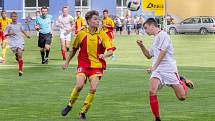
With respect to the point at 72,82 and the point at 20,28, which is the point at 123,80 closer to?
the point at 72,82

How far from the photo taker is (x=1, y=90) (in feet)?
60.0

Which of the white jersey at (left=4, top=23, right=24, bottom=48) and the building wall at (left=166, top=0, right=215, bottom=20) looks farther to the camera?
the building wall at (left=166, top=0, right=215, bottom=20)

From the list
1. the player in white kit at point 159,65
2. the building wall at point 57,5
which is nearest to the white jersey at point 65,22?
the player in white kit at point 159,65

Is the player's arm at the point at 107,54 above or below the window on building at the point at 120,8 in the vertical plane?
below

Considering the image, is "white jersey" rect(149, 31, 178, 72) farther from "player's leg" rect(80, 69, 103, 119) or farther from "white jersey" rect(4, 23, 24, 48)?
"white jersey" rect(4, 23, 24, 48)

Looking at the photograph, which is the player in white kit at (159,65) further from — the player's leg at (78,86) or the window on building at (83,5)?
the window on building at (83,5)

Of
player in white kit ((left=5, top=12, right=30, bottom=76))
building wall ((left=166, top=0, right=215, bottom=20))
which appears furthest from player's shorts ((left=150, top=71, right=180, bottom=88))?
building wall ((left=166, top=0, right=215, bottom=20))

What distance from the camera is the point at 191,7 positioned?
81.8m

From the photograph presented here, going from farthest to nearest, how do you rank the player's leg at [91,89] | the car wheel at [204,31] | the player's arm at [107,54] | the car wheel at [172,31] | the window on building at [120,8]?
the window on building at [120,8] < the car wheel at [172,31] < the car wheel at [204,31] < the player's arm at [107,54] < the player's leg at [91,89]

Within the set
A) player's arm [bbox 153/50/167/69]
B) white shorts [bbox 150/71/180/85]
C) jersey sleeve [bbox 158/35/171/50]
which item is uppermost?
jersey sleeve [bbox 158/35/171/50]

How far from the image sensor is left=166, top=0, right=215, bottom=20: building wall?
81188 millimetres

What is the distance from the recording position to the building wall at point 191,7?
3196 inches

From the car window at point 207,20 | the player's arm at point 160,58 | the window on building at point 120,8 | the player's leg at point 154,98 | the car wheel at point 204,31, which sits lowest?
the player's leg at point 154,98

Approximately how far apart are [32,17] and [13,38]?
50623 millimetres
